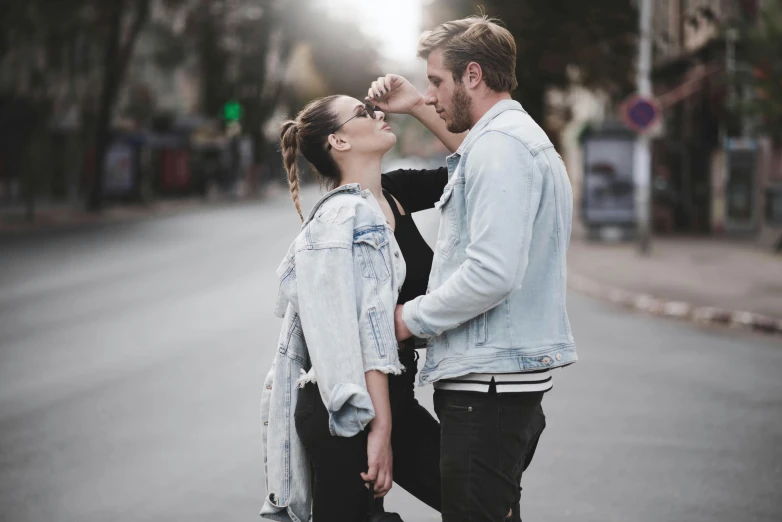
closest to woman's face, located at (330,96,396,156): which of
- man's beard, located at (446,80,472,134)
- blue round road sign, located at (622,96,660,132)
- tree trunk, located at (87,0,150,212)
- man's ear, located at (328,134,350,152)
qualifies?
man's ear, located at (328,134,350,152)

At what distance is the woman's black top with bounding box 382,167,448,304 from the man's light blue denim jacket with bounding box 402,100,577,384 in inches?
9.5

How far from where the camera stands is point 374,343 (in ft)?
9.77

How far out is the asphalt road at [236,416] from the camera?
5.34 meters

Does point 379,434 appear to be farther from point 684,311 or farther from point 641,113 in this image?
point 641,113

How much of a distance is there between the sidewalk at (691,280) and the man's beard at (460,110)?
894 cm

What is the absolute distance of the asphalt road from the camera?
5.34 m

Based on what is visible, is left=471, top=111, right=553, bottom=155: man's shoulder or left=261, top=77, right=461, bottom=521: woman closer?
left=471, top=111, right=553, bottom=155: man's shoulder

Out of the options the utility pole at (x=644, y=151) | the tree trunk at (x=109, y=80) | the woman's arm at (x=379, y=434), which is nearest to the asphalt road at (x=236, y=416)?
the woman's arm at (x=379, y=434)

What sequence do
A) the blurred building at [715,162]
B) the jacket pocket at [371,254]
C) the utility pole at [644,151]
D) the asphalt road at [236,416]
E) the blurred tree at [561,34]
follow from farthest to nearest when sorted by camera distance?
the blurred building at [715,162], the blurred tree at [561,34], the utility pole at [644,151], the asphalt road at [236,416], the jacket pocket at [371,254]

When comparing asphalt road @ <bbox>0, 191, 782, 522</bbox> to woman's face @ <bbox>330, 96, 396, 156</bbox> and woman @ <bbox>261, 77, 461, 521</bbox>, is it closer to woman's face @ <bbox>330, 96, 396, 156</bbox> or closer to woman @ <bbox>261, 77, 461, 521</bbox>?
woman @ <bbox>261, 77, 461, 521</bbox>

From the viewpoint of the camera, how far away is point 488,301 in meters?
2.80

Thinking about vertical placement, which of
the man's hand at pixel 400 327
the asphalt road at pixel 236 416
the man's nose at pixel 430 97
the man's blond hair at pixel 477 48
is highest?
the man's blond hair at pixel 477 48

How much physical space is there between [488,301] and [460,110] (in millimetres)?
527

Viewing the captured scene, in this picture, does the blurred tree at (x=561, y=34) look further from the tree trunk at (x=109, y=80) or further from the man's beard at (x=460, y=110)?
the man's beard at (x=460, y=110)
